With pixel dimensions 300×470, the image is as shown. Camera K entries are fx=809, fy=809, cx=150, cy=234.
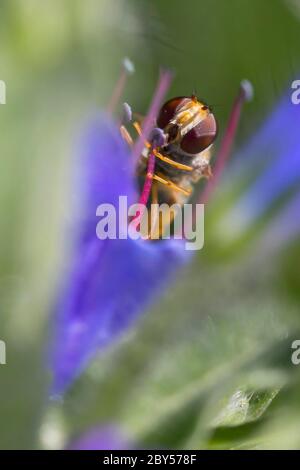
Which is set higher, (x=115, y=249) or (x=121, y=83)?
(x=121, y=83)

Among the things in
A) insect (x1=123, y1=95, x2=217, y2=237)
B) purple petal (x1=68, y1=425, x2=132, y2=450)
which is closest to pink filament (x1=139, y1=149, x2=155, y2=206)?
insect (x1=123, y1=95, x2=217, y2=237)

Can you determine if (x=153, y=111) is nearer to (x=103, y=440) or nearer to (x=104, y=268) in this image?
(x=104, y=268)

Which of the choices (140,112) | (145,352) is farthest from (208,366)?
(140,112)

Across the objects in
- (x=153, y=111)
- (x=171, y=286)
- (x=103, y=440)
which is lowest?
(x=103, y=440)

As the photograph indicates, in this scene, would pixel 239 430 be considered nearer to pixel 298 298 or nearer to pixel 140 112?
pixel 298 298

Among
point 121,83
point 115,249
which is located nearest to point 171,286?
point 115,249

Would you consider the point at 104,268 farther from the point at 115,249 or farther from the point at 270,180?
the point at 270,180
